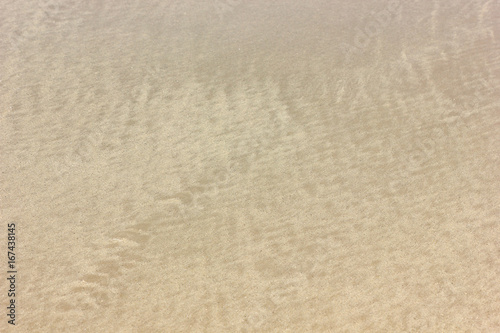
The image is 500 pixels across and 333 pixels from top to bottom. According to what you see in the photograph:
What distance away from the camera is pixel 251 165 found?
194cm

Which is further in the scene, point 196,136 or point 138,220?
point 196,136

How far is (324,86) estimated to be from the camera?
2234 mm

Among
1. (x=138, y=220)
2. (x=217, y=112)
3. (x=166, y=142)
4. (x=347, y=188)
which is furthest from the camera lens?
(x=217, y=112)

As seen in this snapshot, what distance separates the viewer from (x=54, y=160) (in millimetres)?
1911

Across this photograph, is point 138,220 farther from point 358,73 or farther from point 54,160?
point 358,73

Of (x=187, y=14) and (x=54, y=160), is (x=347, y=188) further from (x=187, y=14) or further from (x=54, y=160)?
(x=187, y=14)

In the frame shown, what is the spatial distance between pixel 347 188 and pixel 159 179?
2.51ft

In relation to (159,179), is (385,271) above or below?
below

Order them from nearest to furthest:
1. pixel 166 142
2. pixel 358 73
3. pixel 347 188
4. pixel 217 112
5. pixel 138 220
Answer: pixel 138 220
pixel 347 188
pixel 166 142
pixel 217 112
pixel 358 73

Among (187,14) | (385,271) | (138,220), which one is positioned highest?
(187,14)

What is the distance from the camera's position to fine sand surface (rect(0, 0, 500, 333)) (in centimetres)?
154

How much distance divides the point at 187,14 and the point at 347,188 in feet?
4.81

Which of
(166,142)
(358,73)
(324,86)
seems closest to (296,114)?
(324,86)

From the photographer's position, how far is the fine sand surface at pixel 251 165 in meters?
1.54
